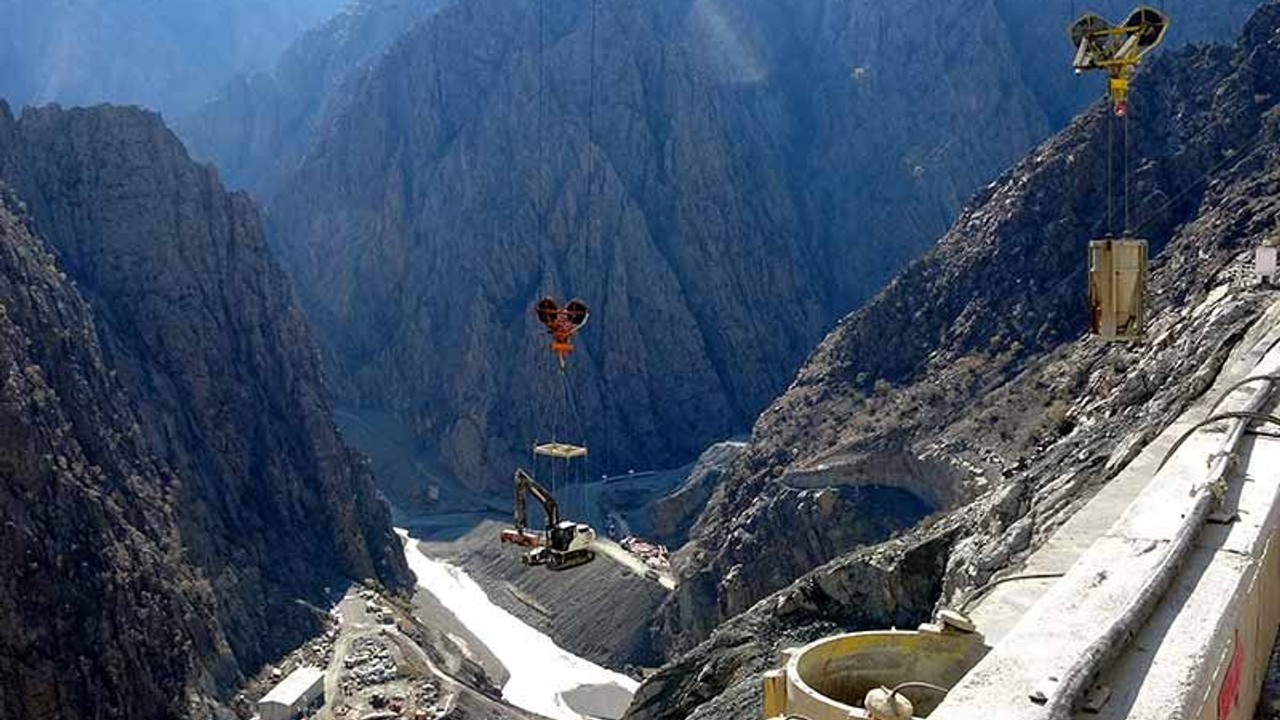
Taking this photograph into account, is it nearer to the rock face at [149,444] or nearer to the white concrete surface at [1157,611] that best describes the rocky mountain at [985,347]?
the white concrete surface at [1157,611]

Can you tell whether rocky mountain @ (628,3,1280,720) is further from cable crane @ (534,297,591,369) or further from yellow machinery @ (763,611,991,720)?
yellow machinery @ (763,611,991,720)

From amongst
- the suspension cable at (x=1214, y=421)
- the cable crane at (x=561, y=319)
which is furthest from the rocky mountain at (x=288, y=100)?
the suspension cable at (x=1214, y=421)

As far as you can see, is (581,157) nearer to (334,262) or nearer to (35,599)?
(334,262)

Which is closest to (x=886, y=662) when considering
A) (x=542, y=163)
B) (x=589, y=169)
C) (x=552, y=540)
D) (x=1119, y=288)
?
(x=1119, y=288)

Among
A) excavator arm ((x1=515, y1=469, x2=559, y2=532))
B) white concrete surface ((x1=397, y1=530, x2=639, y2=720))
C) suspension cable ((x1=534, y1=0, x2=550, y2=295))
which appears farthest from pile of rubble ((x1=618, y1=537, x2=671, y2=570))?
excavator arm ((x1=515, y1=469, x2=559, y2=532))

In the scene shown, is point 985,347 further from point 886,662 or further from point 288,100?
point 288,100
